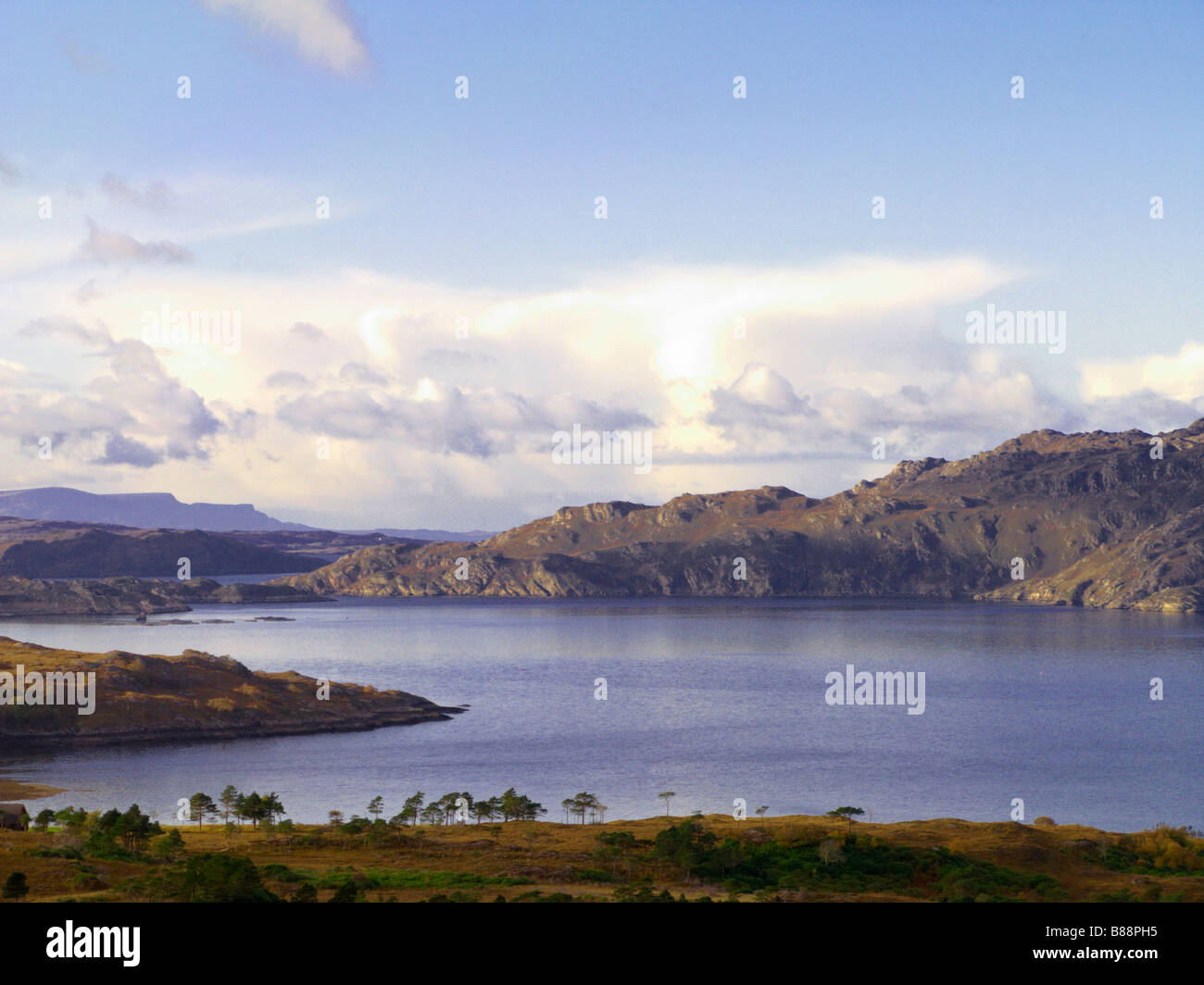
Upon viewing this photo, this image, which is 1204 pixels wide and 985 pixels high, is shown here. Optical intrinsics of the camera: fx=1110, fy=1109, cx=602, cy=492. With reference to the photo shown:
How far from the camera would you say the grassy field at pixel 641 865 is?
53594 millimetres

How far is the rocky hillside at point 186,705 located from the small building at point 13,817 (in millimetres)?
72377

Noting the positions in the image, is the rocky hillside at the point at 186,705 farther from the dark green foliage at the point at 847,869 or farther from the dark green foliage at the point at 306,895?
the dark green foliage at the point at 306,895

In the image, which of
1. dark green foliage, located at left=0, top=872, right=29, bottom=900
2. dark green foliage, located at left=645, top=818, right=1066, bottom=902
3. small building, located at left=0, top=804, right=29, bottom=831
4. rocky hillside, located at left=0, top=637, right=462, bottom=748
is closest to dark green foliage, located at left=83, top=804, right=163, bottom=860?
small building, located at left=0, top=804, right=29, bottom=831

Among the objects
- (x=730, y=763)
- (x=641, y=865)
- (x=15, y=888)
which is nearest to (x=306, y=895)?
(x=15, y=888)

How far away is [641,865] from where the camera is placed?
215 feet

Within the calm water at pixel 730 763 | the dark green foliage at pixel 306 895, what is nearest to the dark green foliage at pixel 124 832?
the dark green foliage at pixel 306 895

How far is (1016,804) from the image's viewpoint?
110 metres

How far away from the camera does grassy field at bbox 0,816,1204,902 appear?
53594mm

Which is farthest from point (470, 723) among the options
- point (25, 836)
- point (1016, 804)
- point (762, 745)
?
point (25, 836)

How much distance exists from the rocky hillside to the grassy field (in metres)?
84.0

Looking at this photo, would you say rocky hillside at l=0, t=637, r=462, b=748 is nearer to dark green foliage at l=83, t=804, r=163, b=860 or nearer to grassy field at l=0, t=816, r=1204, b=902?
grassy field at l=0, t=816, r=1204, b=902

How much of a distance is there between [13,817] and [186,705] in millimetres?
88677

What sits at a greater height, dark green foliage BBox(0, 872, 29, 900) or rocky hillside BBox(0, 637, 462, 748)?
dark green foliage BBox(0, 872, 29, 900)
